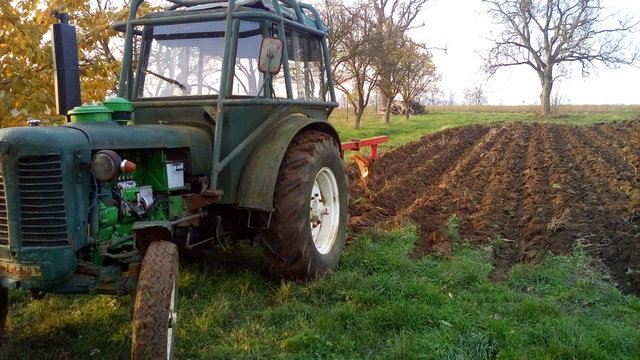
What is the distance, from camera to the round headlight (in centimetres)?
299

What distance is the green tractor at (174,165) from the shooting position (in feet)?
9.68

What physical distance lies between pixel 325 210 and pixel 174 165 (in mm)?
1654

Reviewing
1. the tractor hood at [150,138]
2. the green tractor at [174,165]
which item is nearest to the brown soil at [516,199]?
the green tractor at [174,165]

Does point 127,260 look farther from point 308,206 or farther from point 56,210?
point 308,206

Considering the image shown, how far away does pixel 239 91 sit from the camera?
4.21 metres

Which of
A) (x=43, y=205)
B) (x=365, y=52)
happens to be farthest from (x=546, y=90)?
(x=43, y=205)

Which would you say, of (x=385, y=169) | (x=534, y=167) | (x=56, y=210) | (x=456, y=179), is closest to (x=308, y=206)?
(x=56, y=210)

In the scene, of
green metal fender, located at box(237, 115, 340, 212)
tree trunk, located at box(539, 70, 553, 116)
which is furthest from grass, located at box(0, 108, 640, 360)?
tree trunk, located at box(539, 70, 553, 116)

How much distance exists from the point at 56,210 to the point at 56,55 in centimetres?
126

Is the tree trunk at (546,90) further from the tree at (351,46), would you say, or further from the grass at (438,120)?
the tree at (351,46)

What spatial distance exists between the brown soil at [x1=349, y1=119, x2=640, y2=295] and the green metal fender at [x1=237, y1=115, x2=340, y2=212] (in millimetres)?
2047

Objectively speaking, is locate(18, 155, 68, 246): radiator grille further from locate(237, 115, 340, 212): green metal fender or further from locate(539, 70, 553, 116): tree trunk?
locate(539, 70, 553, 116): tree trunk

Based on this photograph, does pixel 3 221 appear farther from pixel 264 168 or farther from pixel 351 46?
pixel 351 46

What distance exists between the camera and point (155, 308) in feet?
9.19
